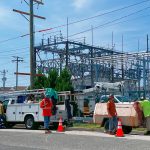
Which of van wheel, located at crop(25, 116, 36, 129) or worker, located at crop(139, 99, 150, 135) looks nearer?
worker, located at crop(139, 99, 150, 135)

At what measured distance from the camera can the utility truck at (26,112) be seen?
897 inches

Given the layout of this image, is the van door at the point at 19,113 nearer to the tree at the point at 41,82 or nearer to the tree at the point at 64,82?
the tree at the point at 64,82

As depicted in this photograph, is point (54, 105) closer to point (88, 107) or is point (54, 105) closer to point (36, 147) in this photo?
point (36, 147)

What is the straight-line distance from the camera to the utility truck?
74.7 ft

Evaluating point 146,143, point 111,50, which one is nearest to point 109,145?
point 146,143

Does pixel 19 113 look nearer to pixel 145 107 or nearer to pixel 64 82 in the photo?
pixel 145 107

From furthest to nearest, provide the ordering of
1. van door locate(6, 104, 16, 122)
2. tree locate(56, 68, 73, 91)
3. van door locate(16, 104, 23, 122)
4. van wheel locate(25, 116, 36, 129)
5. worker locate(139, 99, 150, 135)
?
tree locate(56, 68, 73, 91) < van door locate(6, 104, 16, 122) < van door locate(16, 104, 23, 122) < van wheel locate(25, 116, 36, 129) < worker locate(139, 99, 150, 135)

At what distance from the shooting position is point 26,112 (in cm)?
2364

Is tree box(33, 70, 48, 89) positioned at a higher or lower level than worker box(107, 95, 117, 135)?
higher

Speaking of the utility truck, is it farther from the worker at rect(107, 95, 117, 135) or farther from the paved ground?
the paved ground

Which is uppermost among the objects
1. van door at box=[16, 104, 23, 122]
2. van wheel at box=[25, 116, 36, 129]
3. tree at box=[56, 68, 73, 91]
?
tree at box=[56, 68, 73, 91]

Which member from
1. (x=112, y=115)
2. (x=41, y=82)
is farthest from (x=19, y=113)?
(x=41, y=82)

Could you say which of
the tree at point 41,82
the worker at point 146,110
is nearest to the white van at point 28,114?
the worker at point 146,110

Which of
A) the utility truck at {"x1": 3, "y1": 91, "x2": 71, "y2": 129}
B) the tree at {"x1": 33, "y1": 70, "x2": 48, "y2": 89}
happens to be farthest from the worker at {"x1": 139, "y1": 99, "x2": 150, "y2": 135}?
the tree at {"x1": 33, "y1": 70, "x2": 48, "y2": 89}
